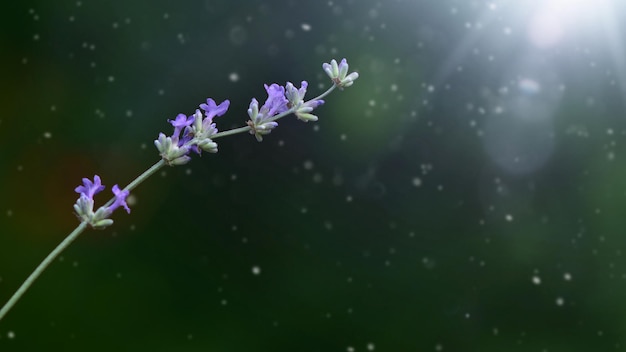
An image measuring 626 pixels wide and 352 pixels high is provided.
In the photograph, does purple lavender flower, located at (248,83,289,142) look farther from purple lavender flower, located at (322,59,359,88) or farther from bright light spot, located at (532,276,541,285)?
bright light spot, located at (532,276,541,285)

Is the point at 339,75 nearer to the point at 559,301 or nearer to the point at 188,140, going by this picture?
the point at 188,140

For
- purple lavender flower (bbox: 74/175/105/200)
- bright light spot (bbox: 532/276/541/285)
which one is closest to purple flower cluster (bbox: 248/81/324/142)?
purple lavender flower (bbox: 74/175/105/200)

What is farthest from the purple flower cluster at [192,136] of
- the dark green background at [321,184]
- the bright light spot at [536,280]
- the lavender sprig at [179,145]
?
the bright light spot at [536,280]

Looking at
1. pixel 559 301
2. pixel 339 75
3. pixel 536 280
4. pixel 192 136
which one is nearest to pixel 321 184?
pixel 536 280

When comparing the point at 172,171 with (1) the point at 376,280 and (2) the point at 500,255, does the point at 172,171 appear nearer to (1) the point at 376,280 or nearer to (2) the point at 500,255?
(1) the point at 376,280

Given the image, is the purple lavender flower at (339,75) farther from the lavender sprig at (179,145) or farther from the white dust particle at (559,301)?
the white dust particle at (559,301)
